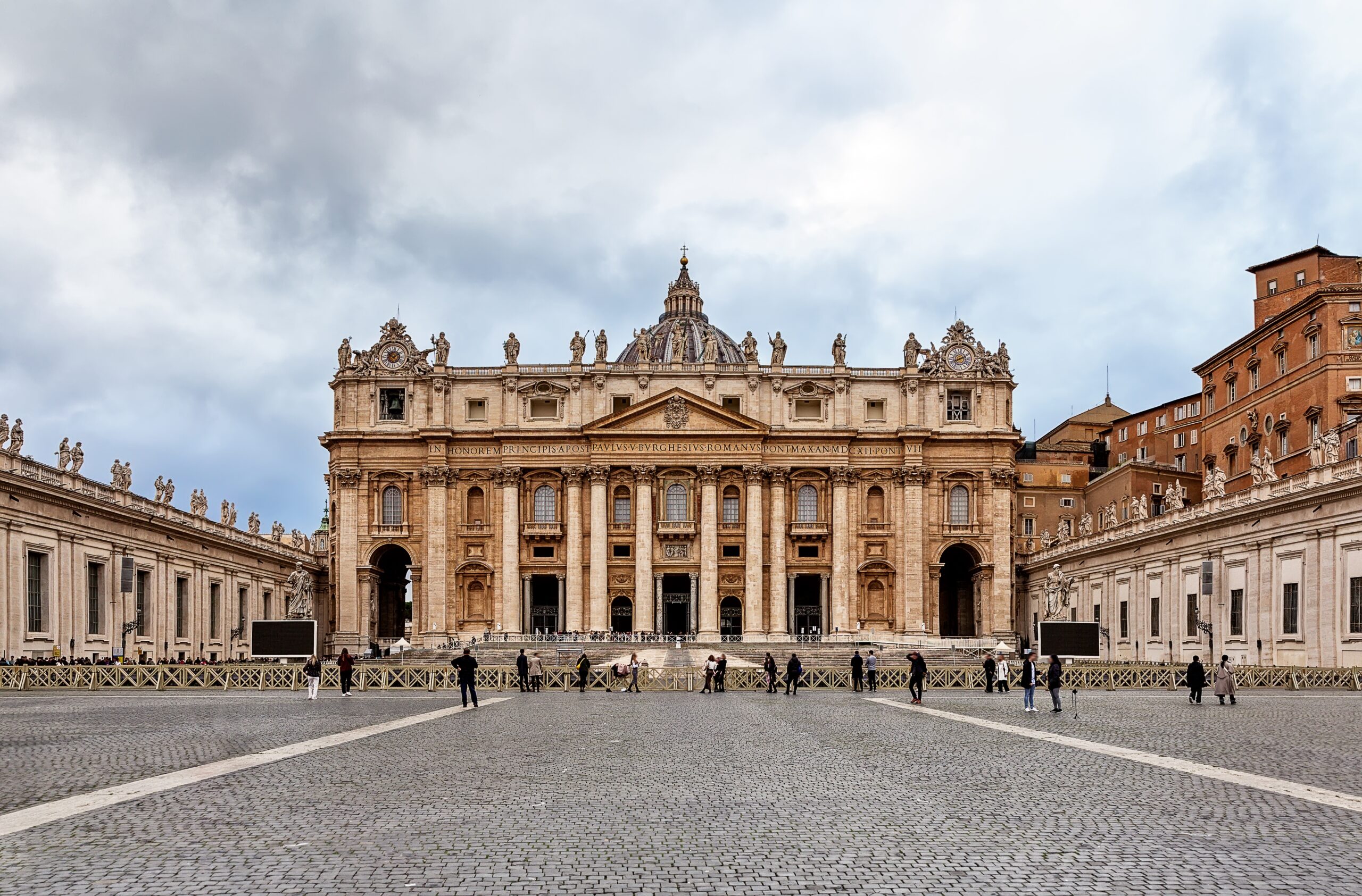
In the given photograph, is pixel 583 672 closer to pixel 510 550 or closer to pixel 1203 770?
pixel 1203 770

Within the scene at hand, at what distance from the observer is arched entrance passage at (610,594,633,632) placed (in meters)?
77.9

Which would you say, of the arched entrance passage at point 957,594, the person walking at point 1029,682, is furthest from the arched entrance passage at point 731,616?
the person walking at point 1029,682

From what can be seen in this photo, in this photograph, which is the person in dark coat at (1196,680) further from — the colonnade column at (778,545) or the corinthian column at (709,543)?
the corinthian column at (709,543)

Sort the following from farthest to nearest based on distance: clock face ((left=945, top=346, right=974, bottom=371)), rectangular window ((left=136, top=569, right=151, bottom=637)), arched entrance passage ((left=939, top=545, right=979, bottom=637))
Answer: arched entrance passage ((left=939, top=545, right=979, bottom=637)), clock face ((left=945, top=346, right=974, bottom=371)), rectangular window ((left=136, top=569, right=151, bottom=637))

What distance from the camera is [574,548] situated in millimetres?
77125

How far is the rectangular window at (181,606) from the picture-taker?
60281mm

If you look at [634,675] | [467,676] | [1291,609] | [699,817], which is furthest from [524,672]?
[1291,609]

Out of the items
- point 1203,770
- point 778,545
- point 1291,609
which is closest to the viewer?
point 1203,770

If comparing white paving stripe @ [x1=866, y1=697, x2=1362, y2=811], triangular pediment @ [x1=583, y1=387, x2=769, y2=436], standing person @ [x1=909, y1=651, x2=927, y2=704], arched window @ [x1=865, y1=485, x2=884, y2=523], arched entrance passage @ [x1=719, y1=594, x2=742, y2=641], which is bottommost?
arched entrance passage @ [x1=719, y1=594, x2=742, y2=641]

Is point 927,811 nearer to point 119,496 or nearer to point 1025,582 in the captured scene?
point 119,496

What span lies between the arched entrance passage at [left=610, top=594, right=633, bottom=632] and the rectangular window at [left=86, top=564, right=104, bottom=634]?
1283 inches

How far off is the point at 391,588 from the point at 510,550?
12308 millimetres

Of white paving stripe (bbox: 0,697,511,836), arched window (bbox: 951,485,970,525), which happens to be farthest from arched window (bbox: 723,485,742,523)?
white paving stripe (bbox: 0,697,511,836)

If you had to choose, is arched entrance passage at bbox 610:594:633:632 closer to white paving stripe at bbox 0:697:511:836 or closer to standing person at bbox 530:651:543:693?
standing person at bbox 530:651:543:693
